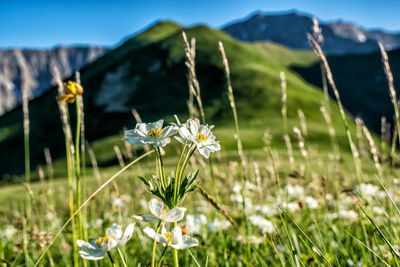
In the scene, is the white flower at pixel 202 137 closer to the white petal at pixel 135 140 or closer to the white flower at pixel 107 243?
the white petal at pixel 135 140

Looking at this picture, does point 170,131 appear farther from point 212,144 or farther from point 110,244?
point 110,244

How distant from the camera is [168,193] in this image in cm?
109

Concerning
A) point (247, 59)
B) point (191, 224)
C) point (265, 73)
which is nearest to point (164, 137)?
point (191, 224)

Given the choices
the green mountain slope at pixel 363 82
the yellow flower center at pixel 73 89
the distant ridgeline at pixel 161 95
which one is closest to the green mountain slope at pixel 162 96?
the distant ridgeline at pixel 161 95

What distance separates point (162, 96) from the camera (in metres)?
54.9

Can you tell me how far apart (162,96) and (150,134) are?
54477 mm

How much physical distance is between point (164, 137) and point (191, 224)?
5.24 ft

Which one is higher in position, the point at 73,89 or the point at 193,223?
the point at 73,89

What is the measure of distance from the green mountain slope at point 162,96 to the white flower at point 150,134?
2958cm

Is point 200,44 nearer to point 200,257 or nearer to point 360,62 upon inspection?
point 200,257

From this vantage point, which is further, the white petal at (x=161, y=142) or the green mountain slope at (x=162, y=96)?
the green mountain slope at (x=162, y=96)

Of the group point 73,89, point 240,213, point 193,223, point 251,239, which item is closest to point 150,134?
point 73,89

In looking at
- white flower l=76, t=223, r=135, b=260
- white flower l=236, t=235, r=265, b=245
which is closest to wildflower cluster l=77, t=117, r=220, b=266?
white flower l=76, t=223, r=135, b=260

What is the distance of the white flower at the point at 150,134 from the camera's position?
3.69ft
